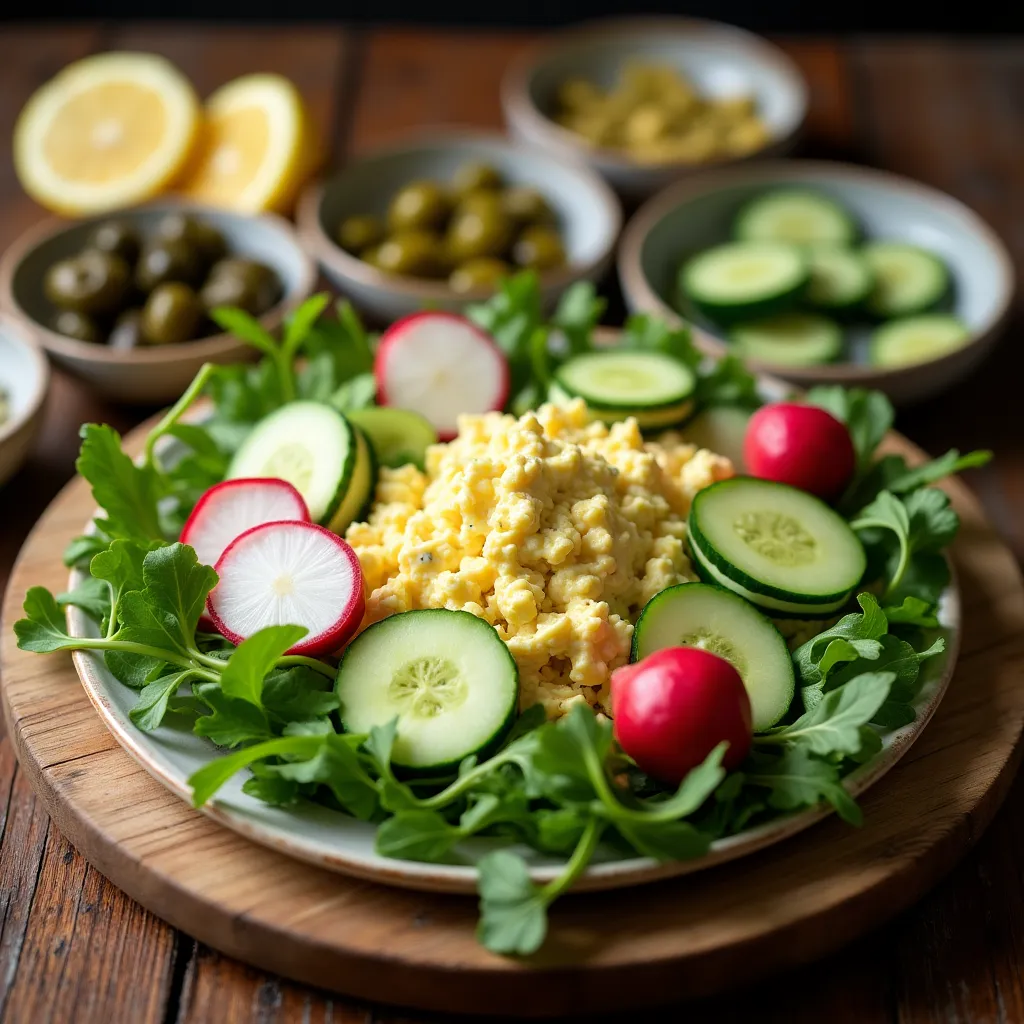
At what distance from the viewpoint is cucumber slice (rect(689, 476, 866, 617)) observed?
2.77 metres

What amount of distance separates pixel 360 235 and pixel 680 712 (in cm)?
275

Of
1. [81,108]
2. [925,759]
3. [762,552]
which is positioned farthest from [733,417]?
[81,108]

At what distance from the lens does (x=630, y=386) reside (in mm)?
3348

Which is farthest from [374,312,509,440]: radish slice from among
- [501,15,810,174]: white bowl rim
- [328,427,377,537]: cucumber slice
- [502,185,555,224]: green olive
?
[501,15,810,174]: white bowl rim

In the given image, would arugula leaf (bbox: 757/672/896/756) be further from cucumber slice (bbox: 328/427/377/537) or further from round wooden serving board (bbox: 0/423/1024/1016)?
cucumber slice (bbox: 328/427/377/537)

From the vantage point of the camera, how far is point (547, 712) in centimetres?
257

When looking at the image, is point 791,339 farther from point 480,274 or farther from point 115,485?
point 115,485

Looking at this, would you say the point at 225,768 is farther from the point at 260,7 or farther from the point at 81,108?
the point at 260,7

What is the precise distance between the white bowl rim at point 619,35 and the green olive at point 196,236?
4.49 ft

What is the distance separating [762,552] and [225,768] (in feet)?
4.09

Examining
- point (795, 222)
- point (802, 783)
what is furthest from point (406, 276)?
point (802, 783)

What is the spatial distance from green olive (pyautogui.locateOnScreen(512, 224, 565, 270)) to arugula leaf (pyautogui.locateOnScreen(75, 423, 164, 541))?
1.86 metres

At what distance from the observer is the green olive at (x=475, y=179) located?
4.78 metres

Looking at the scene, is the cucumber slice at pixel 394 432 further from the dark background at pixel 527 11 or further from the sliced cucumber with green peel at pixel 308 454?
the dark background at pixel 527 11
